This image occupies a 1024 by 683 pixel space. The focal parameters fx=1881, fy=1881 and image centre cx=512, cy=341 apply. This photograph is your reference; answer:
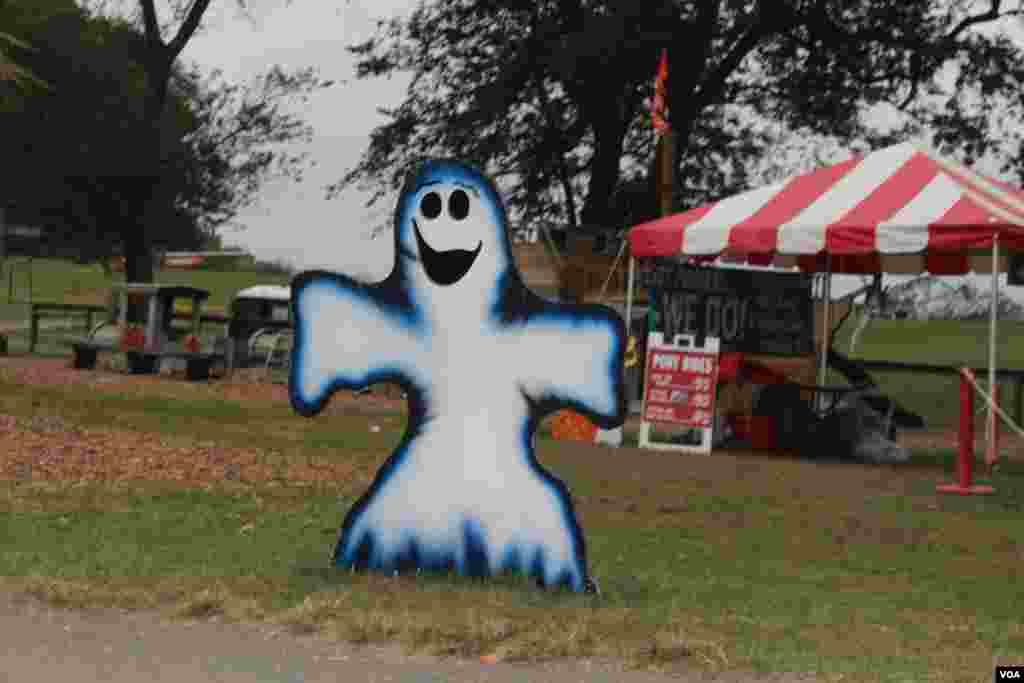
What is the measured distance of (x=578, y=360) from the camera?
9164 mm

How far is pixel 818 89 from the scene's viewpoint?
31.4 meters

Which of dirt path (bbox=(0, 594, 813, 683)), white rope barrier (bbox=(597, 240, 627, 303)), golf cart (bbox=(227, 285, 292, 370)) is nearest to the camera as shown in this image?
dirt path (bbox=(0, 594, 813, 683))

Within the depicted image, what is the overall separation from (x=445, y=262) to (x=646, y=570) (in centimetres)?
222

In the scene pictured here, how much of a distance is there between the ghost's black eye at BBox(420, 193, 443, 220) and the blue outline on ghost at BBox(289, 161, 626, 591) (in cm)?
5

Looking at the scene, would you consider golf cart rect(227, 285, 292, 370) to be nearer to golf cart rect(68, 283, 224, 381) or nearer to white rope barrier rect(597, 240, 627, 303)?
golf cart rect(68, 283, 224, 381)

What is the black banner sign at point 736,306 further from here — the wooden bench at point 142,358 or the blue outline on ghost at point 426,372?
the blue outline on ghost at point 426,372

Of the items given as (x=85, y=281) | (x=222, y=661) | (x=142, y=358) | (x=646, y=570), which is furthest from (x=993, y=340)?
(x=85, y=281)

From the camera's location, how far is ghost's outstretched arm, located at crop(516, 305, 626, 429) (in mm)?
9109

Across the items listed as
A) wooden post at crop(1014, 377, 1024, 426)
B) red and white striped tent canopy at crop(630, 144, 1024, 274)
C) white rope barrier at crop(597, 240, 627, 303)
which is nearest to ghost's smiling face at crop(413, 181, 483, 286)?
red and white striped tent canopy at crop(630, 144, 1024, 274)

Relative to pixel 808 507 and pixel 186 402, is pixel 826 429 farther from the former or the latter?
pixel 186 402

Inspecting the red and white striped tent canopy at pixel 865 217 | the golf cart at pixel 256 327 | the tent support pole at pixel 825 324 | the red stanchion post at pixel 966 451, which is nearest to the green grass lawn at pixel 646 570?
the red stanchion post at pixel 966 451

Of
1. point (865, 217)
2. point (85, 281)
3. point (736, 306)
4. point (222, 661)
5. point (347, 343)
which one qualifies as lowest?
point (222, 661)

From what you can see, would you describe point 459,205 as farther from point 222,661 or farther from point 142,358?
point 142,358

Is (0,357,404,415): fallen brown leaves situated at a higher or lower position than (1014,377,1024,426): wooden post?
lower
